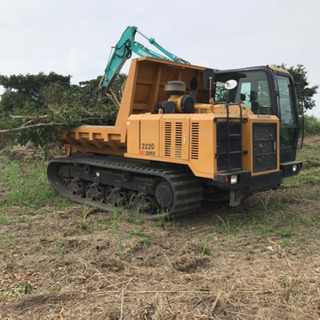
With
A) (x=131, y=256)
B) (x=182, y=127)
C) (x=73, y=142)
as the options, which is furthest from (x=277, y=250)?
(x=73, y=142)

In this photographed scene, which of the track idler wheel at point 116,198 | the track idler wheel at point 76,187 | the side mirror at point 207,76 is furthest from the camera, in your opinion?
the track idler wheel at point 76,187

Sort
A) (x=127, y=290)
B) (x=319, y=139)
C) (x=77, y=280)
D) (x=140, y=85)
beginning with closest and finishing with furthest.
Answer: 1. (x=127, y=290)
2. (x=77, y=280)
3. (x=140, y=85)
4. (x=319, y=139)

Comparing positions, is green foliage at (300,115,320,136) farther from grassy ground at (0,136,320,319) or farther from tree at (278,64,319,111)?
grassy ground at (0,136,320,319)

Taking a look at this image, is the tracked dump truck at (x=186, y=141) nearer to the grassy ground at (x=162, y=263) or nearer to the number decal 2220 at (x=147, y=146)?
the number decal 2220 at (x=147, y=146)

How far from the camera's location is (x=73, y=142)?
788cm

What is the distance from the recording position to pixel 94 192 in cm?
721

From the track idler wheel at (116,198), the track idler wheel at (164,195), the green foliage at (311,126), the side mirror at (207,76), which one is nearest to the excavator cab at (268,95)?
the side mirror at (207,76)

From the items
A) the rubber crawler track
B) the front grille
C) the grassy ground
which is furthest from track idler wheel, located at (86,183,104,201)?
the front grille

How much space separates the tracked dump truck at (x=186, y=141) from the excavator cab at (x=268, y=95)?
2cm

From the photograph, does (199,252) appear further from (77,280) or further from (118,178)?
(118,178)

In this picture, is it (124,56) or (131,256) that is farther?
(124,56)

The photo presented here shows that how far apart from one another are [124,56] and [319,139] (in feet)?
42.7

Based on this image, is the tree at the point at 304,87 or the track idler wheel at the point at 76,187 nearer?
the track idler wheel at the point at 76,187

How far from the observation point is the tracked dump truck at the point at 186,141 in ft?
17.3
